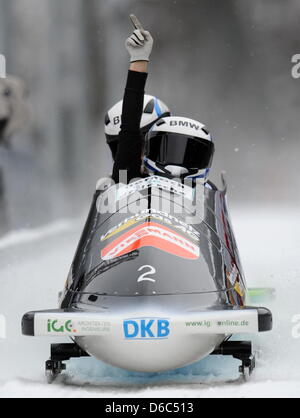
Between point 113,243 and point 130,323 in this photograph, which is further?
point 113,243

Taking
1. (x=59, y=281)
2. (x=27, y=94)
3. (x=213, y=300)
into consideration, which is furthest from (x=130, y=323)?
(x=27, y=94)

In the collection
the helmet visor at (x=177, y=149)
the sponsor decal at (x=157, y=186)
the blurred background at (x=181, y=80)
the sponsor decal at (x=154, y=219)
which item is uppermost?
the blurred background at (x=181, y=80)

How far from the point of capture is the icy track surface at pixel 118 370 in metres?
2.74

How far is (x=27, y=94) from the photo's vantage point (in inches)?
364

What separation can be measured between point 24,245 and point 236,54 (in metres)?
5.82

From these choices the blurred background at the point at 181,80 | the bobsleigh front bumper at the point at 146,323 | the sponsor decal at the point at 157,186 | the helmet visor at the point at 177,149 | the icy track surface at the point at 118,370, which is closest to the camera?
the bobsleigh front bumper at the point at 146,323

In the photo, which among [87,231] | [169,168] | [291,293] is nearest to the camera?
[87,231]

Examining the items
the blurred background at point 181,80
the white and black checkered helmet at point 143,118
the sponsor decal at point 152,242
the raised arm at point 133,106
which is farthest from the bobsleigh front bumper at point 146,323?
the blurred background at point 181,80

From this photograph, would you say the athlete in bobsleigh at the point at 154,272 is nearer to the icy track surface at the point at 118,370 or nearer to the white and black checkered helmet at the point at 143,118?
the icy track surface at the point at 118,370

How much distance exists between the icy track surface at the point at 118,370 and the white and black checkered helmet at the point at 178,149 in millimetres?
868

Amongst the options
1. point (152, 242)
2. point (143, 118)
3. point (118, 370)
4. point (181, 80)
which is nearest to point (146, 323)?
point (152, 242)

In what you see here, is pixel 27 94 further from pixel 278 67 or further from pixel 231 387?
pixel 231 387

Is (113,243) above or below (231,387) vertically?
above

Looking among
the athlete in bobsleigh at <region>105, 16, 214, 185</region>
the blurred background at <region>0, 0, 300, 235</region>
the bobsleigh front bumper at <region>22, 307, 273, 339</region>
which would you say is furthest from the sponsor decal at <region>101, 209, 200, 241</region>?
the blurred background at <region>0, 0, 300, 235</region>
